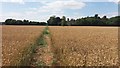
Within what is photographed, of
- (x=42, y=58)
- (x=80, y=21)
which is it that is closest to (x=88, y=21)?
(x=80, y=21)

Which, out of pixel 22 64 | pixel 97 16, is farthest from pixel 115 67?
pixel 97 16

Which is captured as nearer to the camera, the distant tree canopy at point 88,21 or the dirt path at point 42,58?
the dirt path at point 42,58

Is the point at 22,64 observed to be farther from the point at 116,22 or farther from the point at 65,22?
the point at 65,22

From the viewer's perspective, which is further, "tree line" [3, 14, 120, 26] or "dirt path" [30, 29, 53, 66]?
"tree line" [3, 14, 120, 26]

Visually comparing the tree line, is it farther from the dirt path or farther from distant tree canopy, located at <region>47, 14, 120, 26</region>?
the dirt path

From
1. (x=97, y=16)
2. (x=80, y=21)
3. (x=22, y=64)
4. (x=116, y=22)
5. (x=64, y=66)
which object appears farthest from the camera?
(x=80, y=21)

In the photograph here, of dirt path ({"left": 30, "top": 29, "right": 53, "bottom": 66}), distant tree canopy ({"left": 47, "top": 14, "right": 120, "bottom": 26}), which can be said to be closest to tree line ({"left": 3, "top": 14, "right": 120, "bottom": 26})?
distant tree canopy ({"left": 47, "top": 14, "right": 120, "bottom": 26})

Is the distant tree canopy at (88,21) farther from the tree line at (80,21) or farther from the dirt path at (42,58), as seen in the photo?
the dirt path at (42,58)

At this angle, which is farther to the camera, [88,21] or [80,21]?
[80,21]

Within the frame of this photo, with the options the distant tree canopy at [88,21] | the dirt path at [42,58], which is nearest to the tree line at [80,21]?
the distant tree canopy at [88,21]

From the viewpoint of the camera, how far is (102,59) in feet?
34.0

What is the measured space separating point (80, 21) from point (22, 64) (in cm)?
12015

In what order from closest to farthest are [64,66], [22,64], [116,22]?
[64,66]
[22,64]
[116,22]

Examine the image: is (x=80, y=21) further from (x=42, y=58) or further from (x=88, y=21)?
(x=42, y=58)
